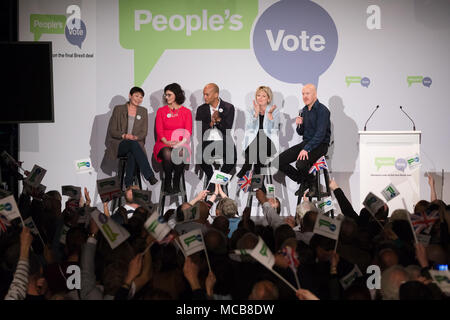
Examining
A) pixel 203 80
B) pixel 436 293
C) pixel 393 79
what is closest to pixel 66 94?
pixel 203 80

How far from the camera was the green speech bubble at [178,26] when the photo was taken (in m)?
6.79

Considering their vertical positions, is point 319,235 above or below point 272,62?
below

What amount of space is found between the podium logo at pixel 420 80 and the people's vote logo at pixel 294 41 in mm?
1092

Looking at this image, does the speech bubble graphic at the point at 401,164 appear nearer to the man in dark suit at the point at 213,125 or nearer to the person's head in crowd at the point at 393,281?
the man in dark suit at the point at 213,125

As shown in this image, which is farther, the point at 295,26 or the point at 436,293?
the point at 295,26

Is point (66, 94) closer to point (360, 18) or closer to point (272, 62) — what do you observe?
point (272, 62)

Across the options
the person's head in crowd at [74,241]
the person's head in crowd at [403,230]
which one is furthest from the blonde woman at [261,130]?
the person's head in crowd at [74,241]

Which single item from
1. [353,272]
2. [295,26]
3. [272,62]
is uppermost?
[295,26]

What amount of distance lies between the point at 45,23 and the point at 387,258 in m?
5.85

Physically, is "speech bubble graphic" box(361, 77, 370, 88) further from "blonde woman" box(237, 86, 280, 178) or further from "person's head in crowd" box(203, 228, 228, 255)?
"person's head in crowd" box(203, 228, 228, 255)

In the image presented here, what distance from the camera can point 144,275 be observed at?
2.27 meters
